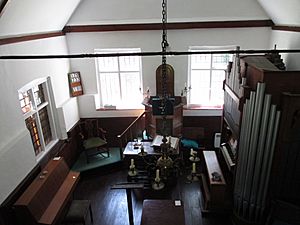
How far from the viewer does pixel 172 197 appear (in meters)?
6.33

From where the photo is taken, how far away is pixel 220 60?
7891 millimetres

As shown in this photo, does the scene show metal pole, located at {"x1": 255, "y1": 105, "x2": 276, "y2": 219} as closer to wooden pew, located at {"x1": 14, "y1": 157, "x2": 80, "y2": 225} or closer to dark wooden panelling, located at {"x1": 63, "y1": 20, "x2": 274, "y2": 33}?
wooden pew, located at {"x1": 14, "y1": 157, "x2": 80, "y2": 225}

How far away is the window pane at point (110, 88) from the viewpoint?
8211 mm

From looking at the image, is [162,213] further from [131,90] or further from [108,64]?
[108,64]

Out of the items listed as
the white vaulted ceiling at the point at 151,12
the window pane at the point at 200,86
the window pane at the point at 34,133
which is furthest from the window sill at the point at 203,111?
the window pane at the point at 34,133

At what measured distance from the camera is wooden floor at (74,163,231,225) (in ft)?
18.5

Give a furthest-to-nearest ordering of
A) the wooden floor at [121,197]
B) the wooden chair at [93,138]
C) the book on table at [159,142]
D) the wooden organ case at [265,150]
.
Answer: the wooden chair at [93,138] → the book on table at [159,142] → the wooden floor at [121,197] → the wooden organ case at [265,150]

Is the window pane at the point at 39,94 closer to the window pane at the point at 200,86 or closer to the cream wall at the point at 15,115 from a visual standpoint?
the cream wall at the point at 15,115

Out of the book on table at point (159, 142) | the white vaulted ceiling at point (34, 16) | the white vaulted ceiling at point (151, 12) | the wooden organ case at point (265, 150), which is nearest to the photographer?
the wooden organ case at point (265, 150)

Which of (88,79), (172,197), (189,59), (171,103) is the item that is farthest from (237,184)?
(88,79)

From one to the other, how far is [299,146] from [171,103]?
3.34 m

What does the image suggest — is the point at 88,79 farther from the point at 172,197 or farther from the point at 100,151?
the point at 172,197

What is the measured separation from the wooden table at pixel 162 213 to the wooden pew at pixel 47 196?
5.31 feet

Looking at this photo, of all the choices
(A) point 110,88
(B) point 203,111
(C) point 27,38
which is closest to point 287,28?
(B) point 203,111
